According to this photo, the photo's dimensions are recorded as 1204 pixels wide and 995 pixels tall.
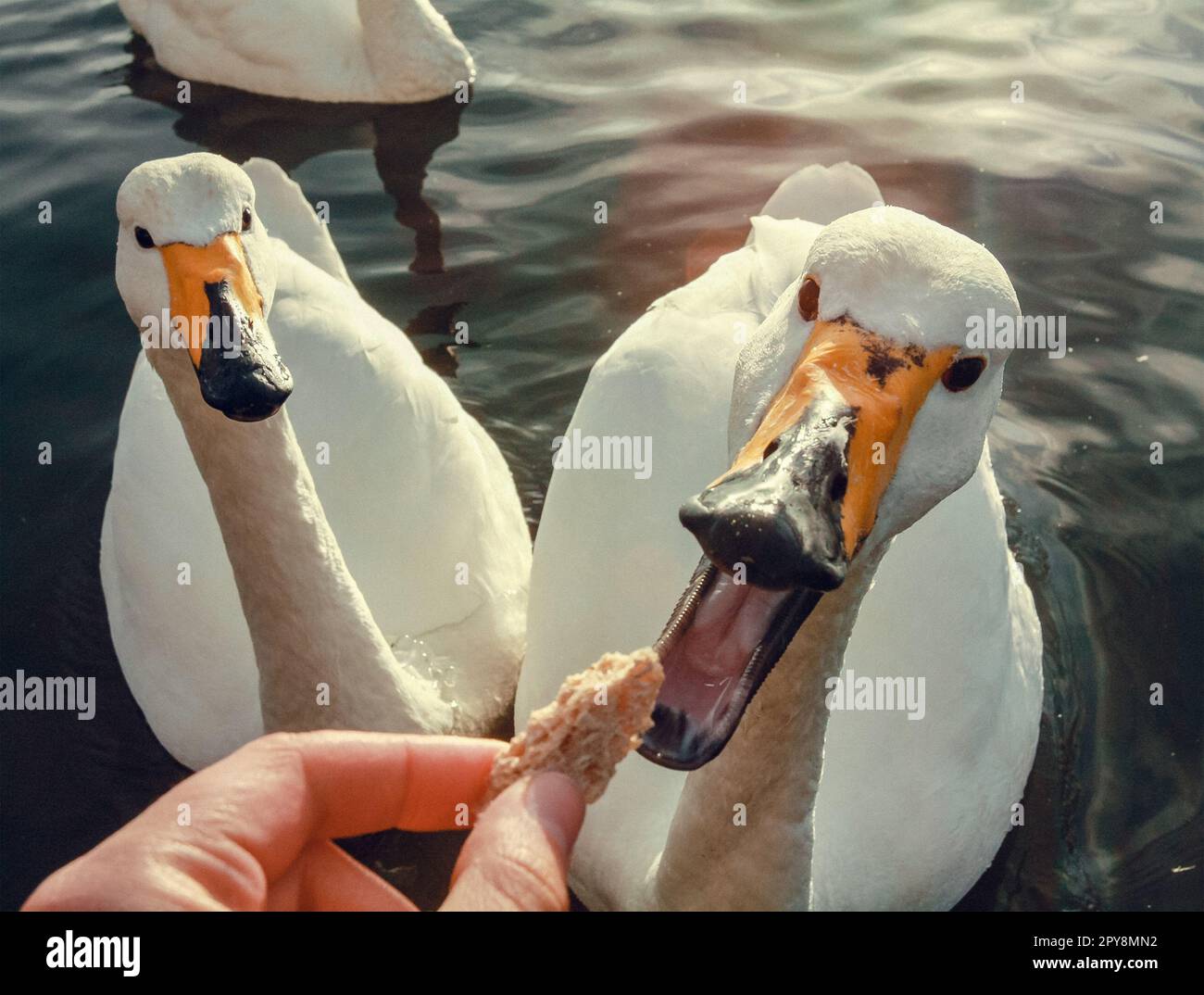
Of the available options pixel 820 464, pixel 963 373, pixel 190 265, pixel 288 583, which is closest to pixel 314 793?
pixel 820 464

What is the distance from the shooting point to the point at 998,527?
16.9ft

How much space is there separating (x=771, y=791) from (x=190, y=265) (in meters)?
2.42

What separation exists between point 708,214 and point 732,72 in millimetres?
2116

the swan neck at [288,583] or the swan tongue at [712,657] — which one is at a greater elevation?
the swan tongue at [712,657]

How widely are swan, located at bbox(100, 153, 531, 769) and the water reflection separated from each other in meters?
4.10

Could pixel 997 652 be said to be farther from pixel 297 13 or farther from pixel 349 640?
pixel 297 13

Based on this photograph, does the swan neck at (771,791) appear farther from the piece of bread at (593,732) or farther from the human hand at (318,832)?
the human hand at (318,832)

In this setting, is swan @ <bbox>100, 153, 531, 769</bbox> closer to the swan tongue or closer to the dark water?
the dark water

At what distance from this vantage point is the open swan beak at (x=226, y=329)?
3883 millimetres

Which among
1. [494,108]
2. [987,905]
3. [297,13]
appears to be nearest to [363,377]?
[987,905]

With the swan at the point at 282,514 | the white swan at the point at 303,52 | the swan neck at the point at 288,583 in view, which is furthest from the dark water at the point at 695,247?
the swan neck at the point at 288,583

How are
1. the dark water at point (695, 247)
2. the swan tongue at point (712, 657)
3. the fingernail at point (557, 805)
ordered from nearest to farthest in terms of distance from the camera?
1. the fingernail at point (557, 805)
2. the swan tongue at point (712, 657)
3. the dark water at point (695, 247)

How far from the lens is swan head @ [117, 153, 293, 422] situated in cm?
412

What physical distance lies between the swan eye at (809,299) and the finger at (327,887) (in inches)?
65.2
